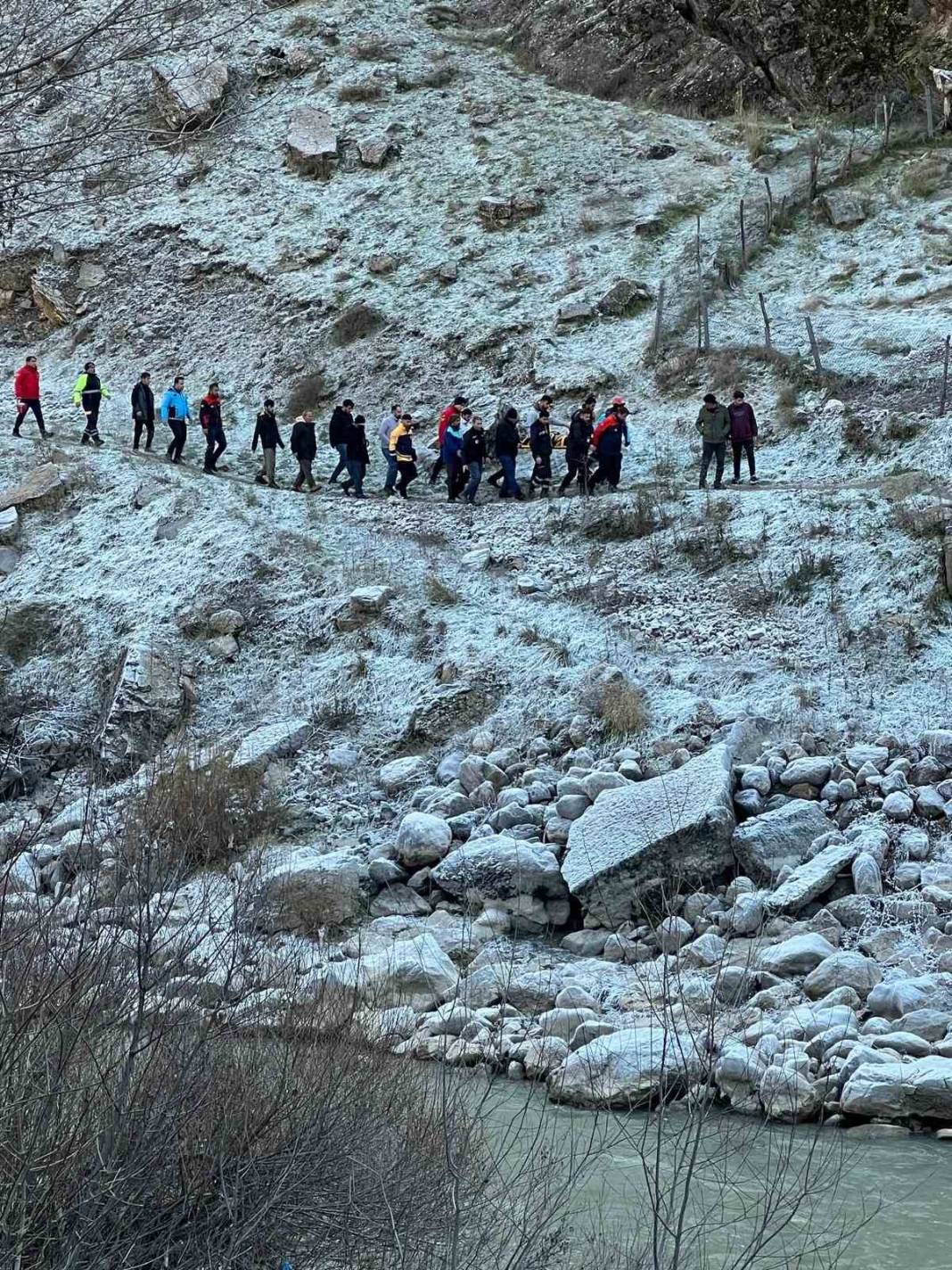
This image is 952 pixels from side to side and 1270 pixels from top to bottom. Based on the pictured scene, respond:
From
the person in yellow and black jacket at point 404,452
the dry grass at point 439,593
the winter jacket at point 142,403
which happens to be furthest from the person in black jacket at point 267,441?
the dry grass at point 439,593

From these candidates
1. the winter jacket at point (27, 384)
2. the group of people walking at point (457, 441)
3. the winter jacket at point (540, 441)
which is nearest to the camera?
the group of people walking at point (457, 441)

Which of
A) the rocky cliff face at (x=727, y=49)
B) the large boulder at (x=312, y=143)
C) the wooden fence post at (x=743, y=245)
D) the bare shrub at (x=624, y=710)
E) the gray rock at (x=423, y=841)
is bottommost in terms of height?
the gray rock at (x=423, y=841)

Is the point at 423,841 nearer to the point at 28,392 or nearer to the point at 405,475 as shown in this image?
the point at 405,475

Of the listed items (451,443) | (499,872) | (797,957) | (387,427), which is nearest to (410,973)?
(499,872)

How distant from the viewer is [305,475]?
22.7 meters

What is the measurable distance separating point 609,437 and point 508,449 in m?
1.69

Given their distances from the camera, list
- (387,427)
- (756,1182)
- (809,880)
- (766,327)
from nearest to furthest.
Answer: (756,1182) < (809,880) < (387,427) < (766,327)

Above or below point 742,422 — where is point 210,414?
below

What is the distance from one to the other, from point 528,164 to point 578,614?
59.8ft

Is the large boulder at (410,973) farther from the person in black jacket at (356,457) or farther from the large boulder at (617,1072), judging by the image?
the person in black jacket at (356,457)

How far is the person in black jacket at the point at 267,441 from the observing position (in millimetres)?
22500

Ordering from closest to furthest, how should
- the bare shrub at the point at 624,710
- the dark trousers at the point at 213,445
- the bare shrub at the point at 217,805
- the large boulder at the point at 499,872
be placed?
the large boulder at the point at 499,872 < the bare shrub at the point at 217,805 < the bare shrub at the point at 624,710 < the dark trousers at the point at 213,445

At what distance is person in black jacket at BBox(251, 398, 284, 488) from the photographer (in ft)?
73.8

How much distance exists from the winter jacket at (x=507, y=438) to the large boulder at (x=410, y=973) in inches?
445
